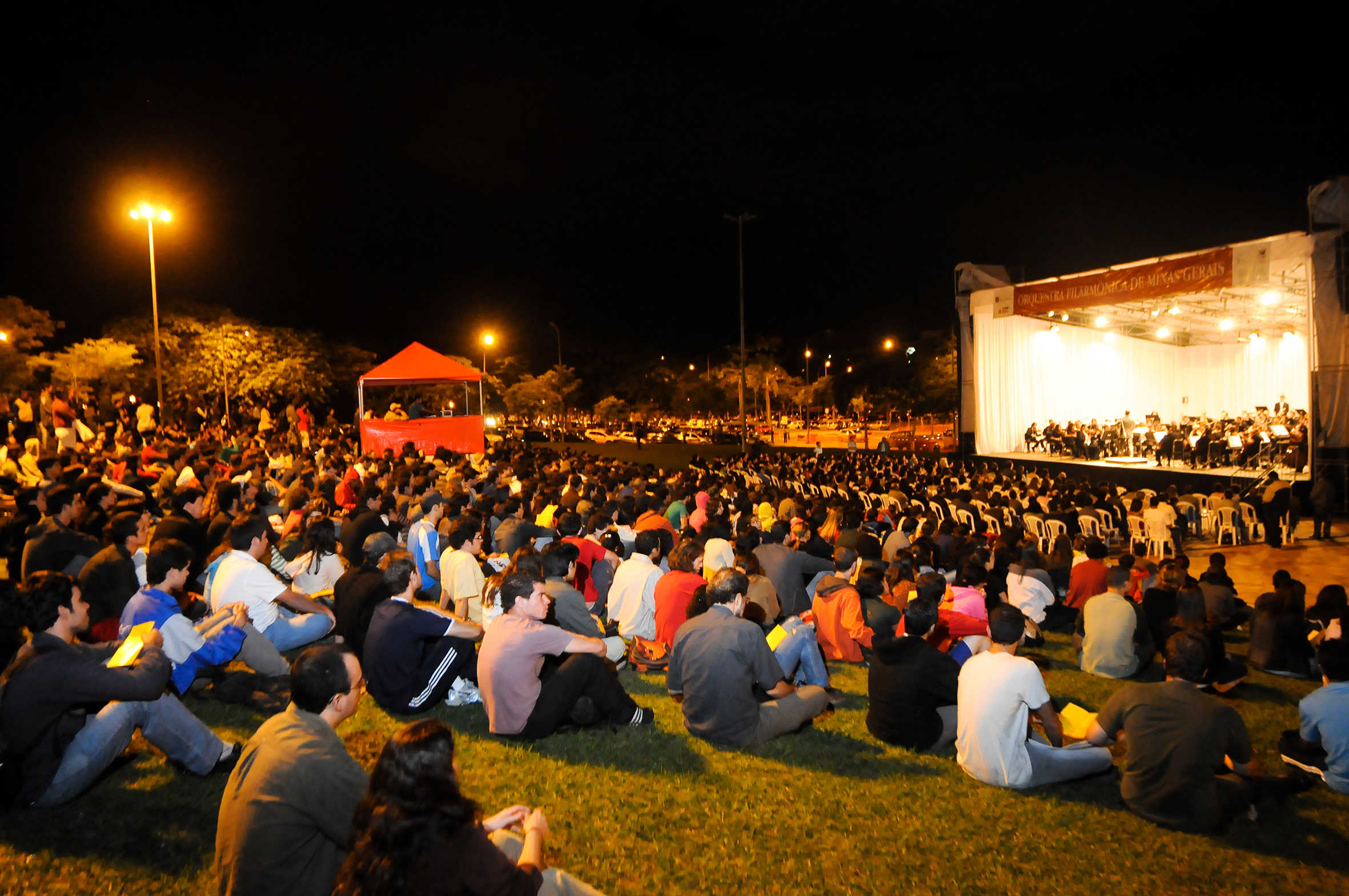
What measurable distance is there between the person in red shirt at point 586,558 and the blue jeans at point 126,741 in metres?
3.72

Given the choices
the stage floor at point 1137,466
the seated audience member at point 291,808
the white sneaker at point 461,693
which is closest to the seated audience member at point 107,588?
the white sneaker at point 461,693

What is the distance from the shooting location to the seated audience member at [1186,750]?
12.2 feet

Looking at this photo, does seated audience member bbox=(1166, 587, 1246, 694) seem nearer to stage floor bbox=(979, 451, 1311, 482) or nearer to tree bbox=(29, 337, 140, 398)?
stage floor bbox=(979, 451, 1311, 482)

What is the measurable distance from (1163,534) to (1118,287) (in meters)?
8.71

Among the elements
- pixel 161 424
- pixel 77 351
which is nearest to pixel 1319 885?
pixel 161 424

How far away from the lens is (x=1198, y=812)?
148 inches

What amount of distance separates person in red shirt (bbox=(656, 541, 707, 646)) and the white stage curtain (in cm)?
2008

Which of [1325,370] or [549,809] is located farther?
[1325,370]

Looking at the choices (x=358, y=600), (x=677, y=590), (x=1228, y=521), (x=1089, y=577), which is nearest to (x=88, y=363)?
(x=358, y=600)

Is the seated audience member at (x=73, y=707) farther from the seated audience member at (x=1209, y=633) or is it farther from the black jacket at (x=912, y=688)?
the seated audience member at (x=1209, y=633)

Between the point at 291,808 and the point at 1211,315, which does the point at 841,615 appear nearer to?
the point at 291,808

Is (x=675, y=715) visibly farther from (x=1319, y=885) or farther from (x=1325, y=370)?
(x=1325, y=370)

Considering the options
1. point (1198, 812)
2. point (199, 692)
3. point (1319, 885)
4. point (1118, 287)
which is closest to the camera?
point (1319, 885)

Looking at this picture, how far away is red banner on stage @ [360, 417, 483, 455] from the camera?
18953 mm
